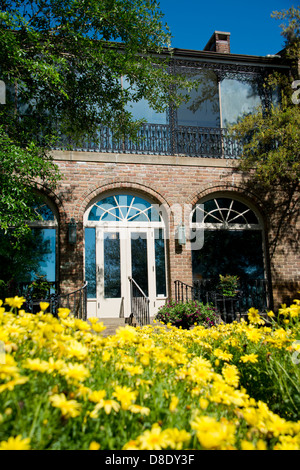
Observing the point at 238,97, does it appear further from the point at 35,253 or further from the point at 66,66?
the point at 35,253

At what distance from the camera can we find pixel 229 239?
11391 millimetres

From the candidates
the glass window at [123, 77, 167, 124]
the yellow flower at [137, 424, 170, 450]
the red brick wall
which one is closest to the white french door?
the red brick wall

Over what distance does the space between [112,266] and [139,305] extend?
1574 mm

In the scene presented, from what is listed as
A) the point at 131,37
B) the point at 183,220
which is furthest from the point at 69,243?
the point at 131,37

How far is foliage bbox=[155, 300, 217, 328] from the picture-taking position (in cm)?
832

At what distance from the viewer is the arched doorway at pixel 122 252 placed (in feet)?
33.8

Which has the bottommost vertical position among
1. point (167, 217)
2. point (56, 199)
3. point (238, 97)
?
point (167, 217)

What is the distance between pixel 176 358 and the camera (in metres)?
1.82

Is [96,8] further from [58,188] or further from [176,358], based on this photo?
[176,358]

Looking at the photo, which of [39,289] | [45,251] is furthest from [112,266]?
[39,289]

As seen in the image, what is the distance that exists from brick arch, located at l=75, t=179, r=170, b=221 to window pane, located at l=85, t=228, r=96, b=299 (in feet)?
2.16

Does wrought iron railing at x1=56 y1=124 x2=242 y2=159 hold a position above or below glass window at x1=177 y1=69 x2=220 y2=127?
below

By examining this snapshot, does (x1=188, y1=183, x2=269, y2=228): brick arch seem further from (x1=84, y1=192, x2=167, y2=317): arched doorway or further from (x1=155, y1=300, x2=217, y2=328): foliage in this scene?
(x1=155, y1=300, x2=217, y2=328): foliage
